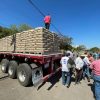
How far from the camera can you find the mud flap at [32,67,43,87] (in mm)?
6794

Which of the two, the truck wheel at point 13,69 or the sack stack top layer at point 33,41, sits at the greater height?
the sack stack top layer at point 33,41

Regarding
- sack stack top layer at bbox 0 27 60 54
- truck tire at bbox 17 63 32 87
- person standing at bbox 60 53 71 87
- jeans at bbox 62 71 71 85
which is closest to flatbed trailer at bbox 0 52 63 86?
truck tire at bbox 17 63 32 87

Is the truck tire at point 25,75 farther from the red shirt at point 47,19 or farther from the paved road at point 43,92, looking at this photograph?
the red shirt at point 47,19

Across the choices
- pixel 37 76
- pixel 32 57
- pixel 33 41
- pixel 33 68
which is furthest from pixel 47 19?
pixel 37 76

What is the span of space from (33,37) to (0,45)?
4126 millimetres

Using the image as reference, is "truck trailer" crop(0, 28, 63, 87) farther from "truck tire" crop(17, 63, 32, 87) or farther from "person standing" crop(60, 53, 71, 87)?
"person standing" crop(60, 53, 71, 87)

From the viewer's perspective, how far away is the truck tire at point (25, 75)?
280 inches

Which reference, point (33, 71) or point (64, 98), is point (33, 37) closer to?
point (33, 71)

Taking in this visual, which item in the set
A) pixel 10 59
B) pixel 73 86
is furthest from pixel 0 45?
pixel 73 86

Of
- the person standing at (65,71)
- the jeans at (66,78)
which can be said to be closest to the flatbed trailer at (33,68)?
the person standing at (65,71)

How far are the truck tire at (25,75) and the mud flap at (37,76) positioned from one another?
0.93 feet

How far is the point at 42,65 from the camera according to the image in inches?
290

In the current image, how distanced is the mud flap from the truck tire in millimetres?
283

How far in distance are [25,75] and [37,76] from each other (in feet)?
2.14
